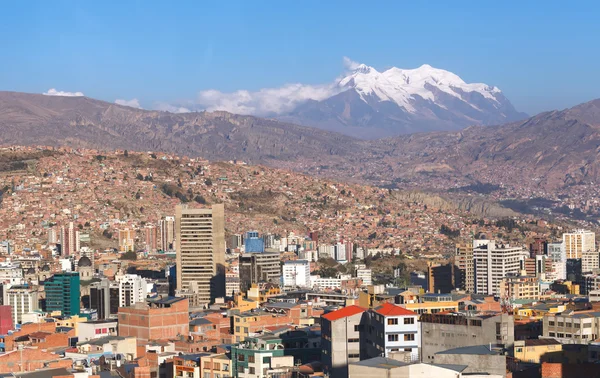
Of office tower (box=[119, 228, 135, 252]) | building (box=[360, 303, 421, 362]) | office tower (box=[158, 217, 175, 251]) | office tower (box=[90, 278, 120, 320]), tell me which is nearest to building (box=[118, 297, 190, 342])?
building (box=[360, 303, 421, 362])

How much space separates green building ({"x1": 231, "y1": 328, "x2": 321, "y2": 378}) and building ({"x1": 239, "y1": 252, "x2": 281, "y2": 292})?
35647 millimetres

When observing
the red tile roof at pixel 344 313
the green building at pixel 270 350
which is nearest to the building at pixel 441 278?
the green building at pixel 270 350

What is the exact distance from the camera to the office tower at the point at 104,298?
68.7 meters

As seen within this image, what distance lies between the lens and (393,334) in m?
35.1

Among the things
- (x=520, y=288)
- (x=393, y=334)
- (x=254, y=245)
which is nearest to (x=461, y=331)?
(x=393, y=334)

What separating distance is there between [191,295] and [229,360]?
106 ft

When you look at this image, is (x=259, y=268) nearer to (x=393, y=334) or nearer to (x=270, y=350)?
(x=270, y=350)

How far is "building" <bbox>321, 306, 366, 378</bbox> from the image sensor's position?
120 feet

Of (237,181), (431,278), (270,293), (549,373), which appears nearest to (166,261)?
(431,278)

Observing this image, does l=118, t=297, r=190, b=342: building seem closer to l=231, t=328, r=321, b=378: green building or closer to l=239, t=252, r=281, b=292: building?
l=231, t=328, r=321, b=378: green building

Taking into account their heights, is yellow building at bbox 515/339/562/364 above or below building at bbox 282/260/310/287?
below

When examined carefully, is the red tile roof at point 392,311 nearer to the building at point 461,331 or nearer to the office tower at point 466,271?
the building at point 461,331

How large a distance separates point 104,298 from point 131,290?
1723mm

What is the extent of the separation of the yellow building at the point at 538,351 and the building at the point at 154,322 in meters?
15.8
